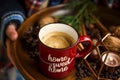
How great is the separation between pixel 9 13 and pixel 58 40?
0.22m

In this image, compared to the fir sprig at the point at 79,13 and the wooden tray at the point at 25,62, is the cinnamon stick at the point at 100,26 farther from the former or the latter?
the wooden tray at the point at 25,62

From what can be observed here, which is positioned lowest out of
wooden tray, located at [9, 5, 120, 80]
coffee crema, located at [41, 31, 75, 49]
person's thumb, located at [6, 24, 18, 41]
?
wooden tray, located at [9, 5, 120, 80]

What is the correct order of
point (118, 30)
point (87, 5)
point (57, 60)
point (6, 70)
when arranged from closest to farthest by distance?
point (57, 60), point (118, 30), point (87, 5), point (6, 70)

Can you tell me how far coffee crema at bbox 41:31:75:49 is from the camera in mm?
601

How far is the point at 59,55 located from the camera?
1.82ft

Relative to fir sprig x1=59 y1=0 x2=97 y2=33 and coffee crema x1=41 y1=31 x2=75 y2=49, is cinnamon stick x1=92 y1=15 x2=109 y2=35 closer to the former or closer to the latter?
fir sprig x1=59 y1=0 x2=97 y2=33

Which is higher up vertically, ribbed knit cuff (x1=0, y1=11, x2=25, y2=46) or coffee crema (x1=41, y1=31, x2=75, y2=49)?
coffee crema (x1=41, y1=31, x2=75, y2=49)

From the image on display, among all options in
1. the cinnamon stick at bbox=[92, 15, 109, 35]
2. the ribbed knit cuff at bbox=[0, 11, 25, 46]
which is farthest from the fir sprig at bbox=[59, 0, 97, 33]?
the ribbed knit cuff at bbox=[0, 11, 25, 46]

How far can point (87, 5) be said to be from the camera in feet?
2.60

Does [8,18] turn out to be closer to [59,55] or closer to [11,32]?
[11,32]

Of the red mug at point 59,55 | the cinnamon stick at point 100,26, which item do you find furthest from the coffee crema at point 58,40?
the cinnamon stick at point 100,26

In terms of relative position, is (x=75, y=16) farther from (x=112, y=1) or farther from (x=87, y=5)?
(x=112, y=1)

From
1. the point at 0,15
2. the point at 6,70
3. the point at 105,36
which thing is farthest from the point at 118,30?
the point at 6,70

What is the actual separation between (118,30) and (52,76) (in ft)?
0.72
